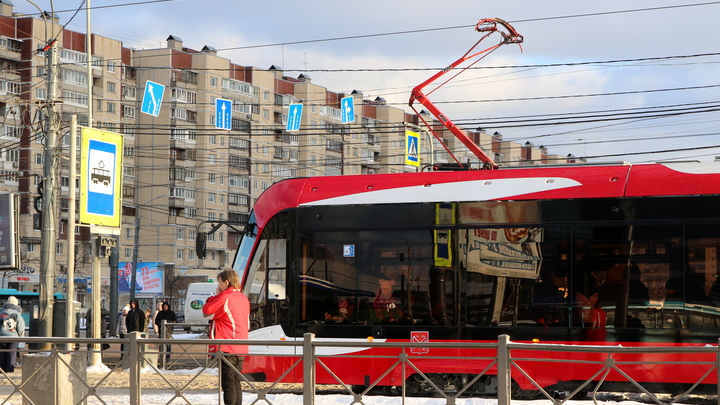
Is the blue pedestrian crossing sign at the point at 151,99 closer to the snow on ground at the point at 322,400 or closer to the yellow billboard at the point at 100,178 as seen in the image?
the yellow billboard at the point at 100,178

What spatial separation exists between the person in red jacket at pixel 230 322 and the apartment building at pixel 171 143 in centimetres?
5497

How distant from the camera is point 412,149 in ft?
101

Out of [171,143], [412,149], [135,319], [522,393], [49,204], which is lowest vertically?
[135,319]

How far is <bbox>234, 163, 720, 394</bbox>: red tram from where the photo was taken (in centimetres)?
1187

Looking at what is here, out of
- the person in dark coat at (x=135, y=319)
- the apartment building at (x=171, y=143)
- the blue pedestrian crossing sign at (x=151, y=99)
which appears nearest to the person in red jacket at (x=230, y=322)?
the blue pedestrian crossing sign at (x=151, y=99)

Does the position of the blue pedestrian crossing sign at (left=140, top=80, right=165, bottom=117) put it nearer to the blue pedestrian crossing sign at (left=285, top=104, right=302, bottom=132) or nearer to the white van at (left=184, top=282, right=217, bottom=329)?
the blue pedestrian crossing sign at (left=285, top=104, right=302, bottom=132)

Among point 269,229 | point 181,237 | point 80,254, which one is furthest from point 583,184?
point 181,237

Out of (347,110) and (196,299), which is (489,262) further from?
(196,299)

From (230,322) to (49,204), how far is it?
1473cm

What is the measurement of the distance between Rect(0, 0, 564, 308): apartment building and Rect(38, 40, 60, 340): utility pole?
1653 inches

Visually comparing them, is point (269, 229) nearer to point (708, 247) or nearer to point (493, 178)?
point (493, 178)

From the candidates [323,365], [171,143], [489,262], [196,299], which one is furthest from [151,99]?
[171,143]

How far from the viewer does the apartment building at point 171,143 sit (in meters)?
67.8

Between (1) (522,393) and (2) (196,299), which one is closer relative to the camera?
(1) (522,393)
